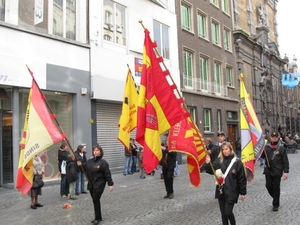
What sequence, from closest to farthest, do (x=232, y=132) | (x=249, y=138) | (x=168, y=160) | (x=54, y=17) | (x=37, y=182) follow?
(x=249, y=138) → (x=37, y=182) → (x=168, y=160) → (x=54, y=17) → (x=232, y=132)

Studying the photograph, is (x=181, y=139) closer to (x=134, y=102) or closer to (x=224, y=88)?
(x=134, y=102)

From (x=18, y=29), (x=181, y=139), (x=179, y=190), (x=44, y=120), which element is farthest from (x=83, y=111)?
(x=181, y=139)

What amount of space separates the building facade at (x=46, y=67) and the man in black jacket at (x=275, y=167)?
26.5 feet

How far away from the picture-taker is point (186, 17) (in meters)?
23.7

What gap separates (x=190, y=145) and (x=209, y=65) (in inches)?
753

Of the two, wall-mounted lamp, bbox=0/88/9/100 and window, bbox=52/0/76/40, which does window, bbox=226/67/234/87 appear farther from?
wall-mounted lamp, bbox=0/88/9/100

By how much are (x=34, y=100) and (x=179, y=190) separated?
18.5 feet

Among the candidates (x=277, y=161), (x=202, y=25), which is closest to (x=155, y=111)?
(x=277, y=161)

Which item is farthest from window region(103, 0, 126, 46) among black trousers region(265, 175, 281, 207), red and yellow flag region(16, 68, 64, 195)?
black trousers region(265, 175, 281, 207)

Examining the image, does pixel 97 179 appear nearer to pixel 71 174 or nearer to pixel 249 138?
pixel 71 174

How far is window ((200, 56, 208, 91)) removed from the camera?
2427cm

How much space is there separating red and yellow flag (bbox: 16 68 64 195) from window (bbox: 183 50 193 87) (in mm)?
15603

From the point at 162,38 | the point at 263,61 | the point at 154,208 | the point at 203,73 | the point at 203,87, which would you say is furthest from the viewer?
the point at 263,61

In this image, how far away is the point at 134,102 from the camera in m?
11.8
